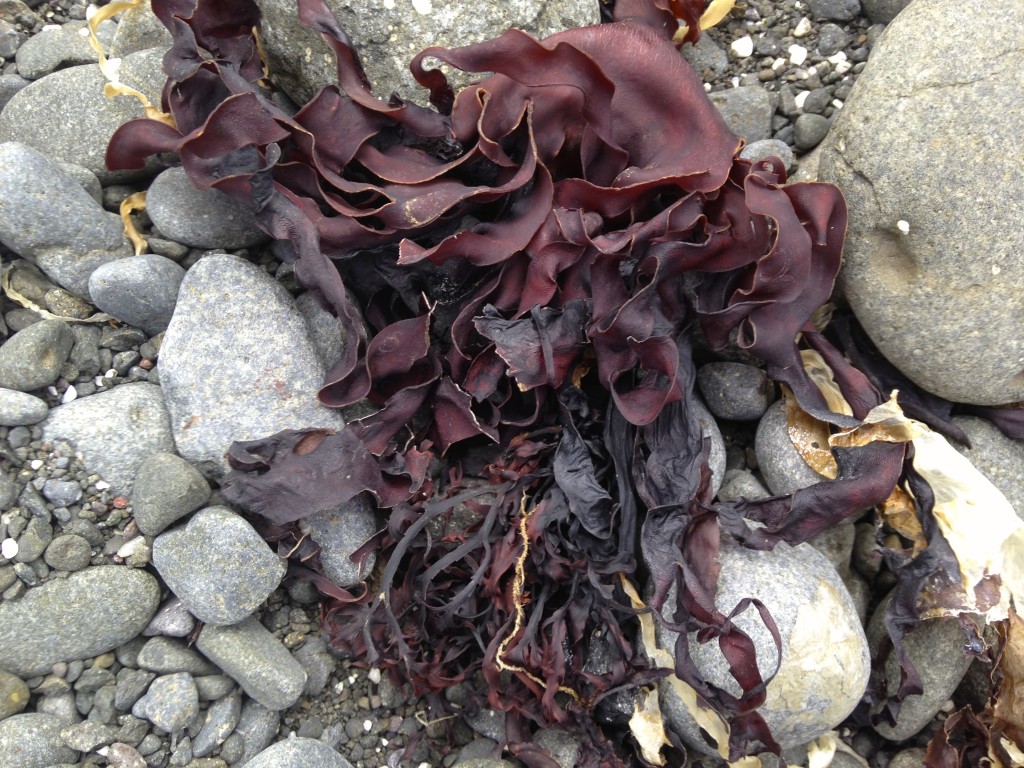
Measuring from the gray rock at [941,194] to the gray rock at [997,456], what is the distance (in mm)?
117

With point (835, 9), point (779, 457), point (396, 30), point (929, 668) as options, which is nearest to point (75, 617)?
point (396, 30)

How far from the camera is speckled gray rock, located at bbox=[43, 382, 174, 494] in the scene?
1767mm

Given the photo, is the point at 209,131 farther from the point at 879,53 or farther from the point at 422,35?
the point at 879,53

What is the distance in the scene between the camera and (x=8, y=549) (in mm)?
1677

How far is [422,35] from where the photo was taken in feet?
6.03

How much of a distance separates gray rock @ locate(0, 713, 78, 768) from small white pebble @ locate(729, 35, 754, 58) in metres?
2.47

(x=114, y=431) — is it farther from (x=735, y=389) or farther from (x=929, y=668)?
(x=929, y=668)

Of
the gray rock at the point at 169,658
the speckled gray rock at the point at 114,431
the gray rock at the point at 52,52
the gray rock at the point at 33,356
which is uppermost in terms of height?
the gray rock at the point at 52,52

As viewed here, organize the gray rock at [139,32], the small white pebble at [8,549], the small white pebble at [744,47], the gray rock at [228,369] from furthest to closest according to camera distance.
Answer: the small white pebble at [744,47] → the gray rock at [139,32] → the gray rock at [228,369] → the small white pebble at [8,549]

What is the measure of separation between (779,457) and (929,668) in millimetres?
623

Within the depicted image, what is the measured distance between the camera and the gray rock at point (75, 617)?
1.64 meters

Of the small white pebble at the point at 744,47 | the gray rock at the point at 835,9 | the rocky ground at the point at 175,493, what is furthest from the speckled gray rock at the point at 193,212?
the gray rock at the point at 835,9

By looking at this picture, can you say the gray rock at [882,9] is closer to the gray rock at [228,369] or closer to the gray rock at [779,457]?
the gray rock at [779,457]

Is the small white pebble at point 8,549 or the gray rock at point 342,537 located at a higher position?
the small white pebble at point 8,549
